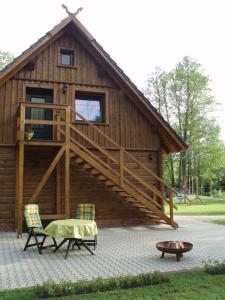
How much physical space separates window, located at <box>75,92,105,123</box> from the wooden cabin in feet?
0.13

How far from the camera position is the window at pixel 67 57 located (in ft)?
42.8

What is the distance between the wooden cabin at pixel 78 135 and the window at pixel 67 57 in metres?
0.04

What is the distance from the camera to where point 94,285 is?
17.4 ft

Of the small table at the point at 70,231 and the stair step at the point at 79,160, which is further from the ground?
the stair step at the point at 79,160

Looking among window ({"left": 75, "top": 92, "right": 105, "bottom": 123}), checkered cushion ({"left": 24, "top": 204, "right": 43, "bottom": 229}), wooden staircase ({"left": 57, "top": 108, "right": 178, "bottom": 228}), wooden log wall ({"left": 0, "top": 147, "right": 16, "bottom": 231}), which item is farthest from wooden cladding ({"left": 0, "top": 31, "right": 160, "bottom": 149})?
checkered cushion ({"left": 24, "top": 204, "right": 43, "bottom": 229})

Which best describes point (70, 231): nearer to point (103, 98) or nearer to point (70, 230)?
point (70, 230)

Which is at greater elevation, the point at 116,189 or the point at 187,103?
the point at 187,103

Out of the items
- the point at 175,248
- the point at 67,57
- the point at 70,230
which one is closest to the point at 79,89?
the point at 67,57

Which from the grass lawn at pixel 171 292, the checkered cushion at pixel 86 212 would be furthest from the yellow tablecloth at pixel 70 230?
the grass lawn at pixel 171 292

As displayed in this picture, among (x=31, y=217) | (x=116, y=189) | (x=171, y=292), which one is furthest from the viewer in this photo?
(x=116, y=189)

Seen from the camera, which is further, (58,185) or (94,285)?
(58,185)

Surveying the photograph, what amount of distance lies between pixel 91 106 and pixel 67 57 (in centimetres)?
203

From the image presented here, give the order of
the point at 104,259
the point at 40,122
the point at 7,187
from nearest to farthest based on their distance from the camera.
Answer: the point at 104,259, the point at 40,122, the point at 7,187

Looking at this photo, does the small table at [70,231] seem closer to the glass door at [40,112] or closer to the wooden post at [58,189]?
the wooden post at [58,189]
